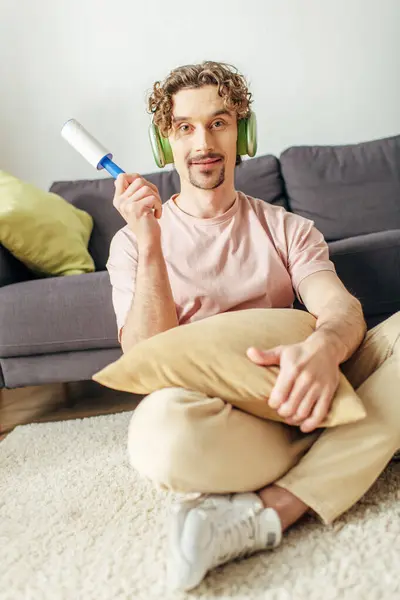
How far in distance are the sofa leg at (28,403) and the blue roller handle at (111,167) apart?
946mm

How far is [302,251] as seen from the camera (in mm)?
1253

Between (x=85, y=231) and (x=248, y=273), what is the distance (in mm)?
1148

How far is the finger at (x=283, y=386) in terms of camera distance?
83 centimetres

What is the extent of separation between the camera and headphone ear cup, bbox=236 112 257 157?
132cm

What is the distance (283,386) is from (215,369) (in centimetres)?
11

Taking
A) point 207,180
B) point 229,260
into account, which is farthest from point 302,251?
point 207,180

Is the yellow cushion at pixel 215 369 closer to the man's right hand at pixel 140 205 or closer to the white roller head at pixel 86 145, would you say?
the man's right hand at pixel 140 205

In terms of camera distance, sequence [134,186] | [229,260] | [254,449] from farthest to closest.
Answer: [229,260]
[134,186]
[254,449]

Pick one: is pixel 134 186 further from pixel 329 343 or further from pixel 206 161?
pixel 329 343

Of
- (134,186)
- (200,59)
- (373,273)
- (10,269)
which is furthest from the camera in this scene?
(200,59)

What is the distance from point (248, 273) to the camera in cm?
124

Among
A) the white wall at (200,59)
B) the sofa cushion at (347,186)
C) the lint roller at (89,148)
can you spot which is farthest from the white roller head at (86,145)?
the white wall at (200,59)

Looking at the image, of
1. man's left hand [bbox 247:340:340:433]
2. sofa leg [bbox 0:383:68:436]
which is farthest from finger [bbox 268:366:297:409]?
sofa leg [bbox 0:383:68:436]

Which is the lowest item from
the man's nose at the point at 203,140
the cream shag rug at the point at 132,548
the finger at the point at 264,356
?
the cream shag rug at the point at 132,548
